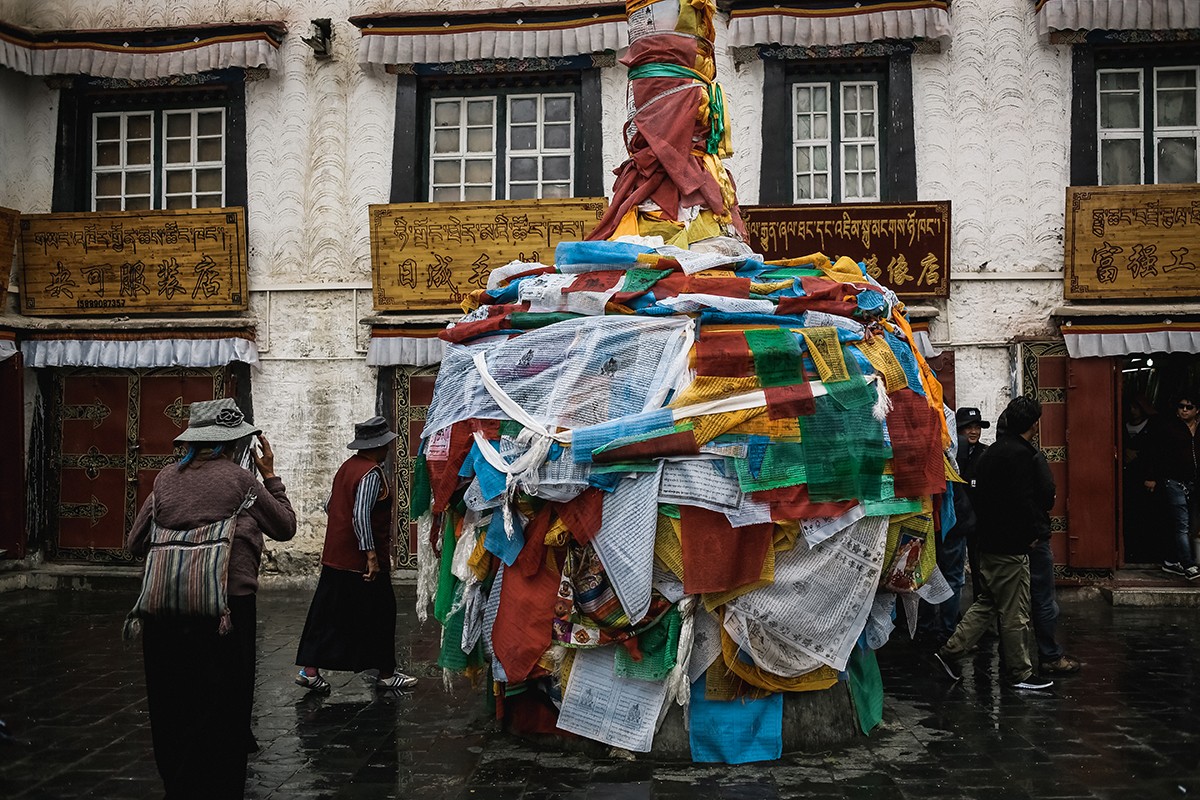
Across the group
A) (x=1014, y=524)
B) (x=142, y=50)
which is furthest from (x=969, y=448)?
(x=142, y=50)

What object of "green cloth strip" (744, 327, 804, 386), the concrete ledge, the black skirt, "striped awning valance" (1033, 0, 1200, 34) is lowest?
the concrete ledge

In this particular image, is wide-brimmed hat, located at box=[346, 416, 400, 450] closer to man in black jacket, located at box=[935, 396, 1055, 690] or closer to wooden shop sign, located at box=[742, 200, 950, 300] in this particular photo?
man in black jacket, located at box=[935, 396, 1055, 690]

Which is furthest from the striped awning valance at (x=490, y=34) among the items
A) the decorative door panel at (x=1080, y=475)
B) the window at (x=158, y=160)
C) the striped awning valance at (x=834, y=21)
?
the decorative door panel at (x=1080, y=475)

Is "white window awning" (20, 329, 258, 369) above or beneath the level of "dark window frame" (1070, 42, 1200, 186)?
beneath

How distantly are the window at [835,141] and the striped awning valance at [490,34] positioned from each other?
2.08 metres

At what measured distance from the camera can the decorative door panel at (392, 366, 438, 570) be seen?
1107 centimetres

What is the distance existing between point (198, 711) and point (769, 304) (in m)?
3.33

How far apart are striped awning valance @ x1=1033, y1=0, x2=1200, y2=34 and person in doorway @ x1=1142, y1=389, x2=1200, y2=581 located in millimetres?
3721

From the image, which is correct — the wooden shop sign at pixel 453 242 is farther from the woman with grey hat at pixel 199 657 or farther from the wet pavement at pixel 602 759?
the woman with grey hat at pixel 199 657

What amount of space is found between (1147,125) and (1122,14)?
121cm

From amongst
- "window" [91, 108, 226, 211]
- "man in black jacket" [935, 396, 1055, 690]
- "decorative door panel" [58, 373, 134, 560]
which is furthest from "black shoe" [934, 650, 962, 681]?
"window" [91, 108, 226, 211]

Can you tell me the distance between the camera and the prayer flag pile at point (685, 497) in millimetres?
5109

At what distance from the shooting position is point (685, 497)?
5.09 m

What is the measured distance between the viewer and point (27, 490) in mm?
11523
